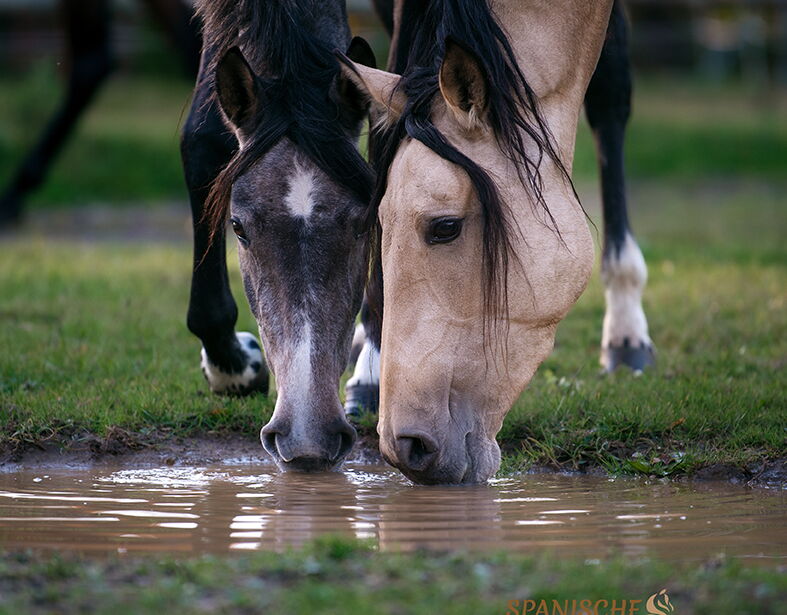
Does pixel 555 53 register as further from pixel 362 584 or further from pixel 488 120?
pixel 362 584

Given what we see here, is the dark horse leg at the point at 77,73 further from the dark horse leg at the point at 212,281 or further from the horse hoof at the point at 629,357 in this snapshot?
the horse hoof at the point at 629,357

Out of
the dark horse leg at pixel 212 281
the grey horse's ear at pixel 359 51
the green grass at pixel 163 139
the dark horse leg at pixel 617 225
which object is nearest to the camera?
the grey horse's ear at pixel 359 51

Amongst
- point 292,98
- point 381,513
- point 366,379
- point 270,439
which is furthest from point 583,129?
point 381,513

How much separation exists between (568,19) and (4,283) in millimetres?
4909

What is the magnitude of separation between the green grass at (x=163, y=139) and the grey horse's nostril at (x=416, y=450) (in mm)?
8752

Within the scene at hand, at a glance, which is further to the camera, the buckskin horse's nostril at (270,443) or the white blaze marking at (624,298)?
the white blaze marking at (624,298)

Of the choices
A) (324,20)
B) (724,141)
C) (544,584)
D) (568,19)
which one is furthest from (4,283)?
(724,141)

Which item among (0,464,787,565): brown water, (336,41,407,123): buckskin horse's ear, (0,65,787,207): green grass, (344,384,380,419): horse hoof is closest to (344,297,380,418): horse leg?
(344,384,380,419): horse hoof

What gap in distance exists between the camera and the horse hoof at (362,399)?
16.9 feet

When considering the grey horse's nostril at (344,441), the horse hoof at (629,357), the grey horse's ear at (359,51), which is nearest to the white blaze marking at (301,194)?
the grey horse's ear at (359,51)

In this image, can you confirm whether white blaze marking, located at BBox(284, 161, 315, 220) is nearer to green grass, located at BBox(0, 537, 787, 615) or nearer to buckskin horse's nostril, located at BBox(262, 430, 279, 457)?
buckskin horse's nostril, located at BBox(262, 430, 279, 457)

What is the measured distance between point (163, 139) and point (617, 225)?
11.5 meters

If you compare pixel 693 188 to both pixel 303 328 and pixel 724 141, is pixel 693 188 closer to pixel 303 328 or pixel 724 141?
pixel 724 141

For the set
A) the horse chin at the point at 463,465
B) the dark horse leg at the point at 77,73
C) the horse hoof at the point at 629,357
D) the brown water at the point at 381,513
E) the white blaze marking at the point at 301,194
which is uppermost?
the dark horse leg at the point at 77,73
